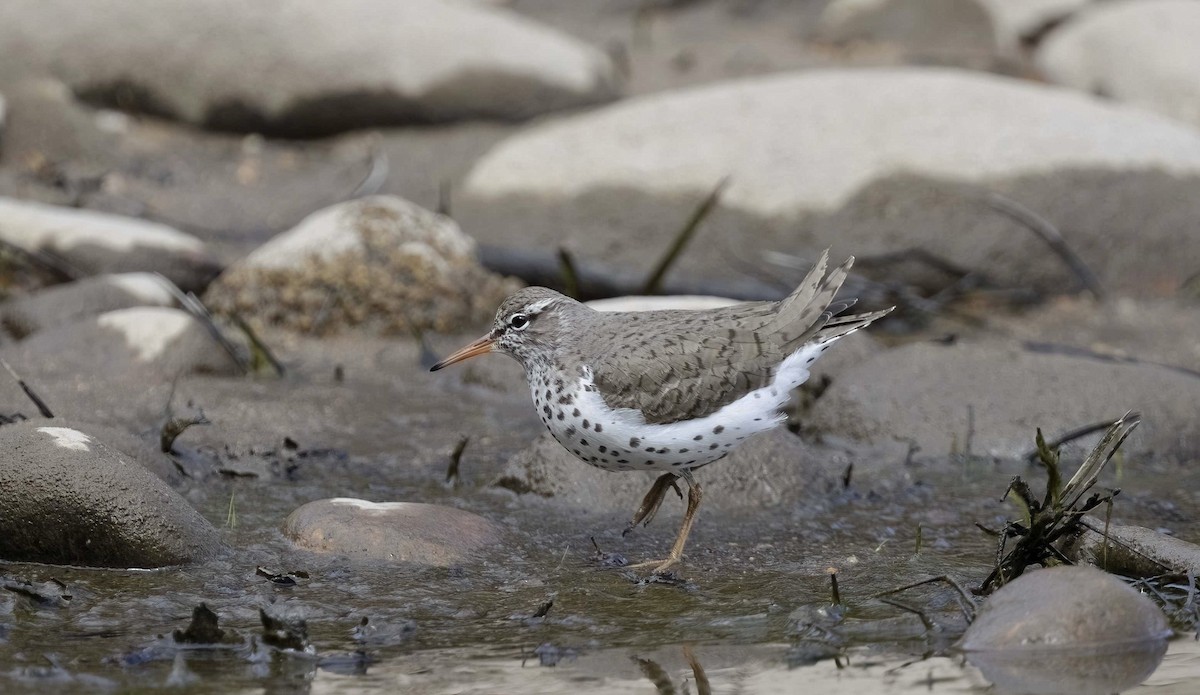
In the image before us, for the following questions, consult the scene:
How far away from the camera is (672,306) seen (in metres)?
7.85

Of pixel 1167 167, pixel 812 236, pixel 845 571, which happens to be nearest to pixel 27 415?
pixel 845 571

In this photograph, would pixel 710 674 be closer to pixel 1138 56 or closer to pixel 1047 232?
pixel 1047 232

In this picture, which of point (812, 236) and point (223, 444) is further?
point (812, 236)

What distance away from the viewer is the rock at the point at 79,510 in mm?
5109

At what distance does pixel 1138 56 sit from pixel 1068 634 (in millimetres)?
9837

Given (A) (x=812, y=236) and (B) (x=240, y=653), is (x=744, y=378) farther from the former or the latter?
(A) (x=812, y=236)

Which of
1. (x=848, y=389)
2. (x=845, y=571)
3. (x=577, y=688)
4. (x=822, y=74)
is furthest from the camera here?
(x=822, y=74)

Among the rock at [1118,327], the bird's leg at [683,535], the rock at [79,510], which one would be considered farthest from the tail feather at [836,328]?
the rock at [1118,327]

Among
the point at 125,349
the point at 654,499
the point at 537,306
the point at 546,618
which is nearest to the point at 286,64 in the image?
the point at 125,349

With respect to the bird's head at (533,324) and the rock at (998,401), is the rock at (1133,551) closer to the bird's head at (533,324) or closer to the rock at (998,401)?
the rock at (998,401)

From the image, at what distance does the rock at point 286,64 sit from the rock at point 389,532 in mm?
7172

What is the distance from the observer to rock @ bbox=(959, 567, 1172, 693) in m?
4.30

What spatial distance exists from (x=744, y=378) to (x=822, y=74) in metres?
6.24

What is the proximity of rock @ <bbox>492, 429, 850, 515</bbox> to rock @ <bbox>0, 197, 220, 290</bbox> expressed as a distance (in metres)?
3.77
